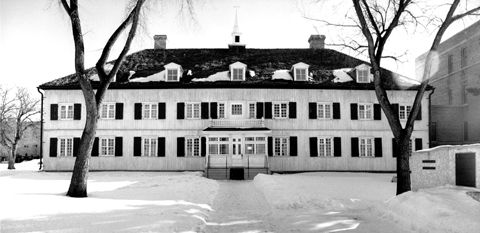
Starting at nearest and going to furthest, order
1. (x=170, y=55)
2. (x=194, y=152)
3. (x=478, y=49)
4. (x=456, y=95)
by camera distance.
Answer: (x=194, y=152) → (x=170, y=55) → (x=478, y=49) → (x=456, y=95)

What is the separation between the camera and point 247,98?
1154 inches

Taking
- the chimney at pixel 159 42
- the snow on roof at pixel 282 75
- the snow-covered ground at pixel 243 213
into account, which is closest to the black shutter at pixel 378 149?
the snow on roof at pixel 282 75

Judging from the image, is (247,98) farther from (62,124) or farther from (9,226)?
(9,226)

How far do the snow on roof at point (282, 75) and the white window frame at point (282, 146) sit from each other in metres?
4.36

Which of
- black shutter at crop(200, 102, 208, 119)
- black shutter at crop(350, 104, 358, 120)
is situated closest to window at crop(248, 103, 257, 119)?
black shutter at crop(200, 102, 208, 119)

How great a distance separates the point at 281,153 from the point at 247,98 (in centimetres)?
449

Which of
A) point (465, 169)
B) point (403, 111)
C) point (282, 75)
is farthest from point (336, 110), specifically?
point (465, 169)

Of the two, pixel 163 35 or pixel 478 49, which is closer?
pixel 163 35

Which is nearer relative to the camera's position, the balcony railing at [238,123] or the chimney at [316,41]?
the balcony railing at [238,123]

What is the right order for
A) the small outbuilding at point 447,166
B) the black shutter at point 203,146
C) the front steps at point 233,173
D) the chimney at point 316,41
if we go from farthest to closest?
the chimney at point 316,41 → the black shutter at point 203,146 → the front steps at point 233,173 → the small outbuilding at point 447,166

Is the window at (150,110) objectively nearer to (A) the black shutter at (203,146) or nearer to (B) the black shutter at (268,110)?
(A) the black shutter at (203,146)

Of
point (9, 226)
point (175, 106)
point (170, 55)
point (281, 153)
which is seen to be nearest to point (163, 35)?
point (170, 55)

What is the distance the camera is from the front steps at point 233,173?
26.8 meters

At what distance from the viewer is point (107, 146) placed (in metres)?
29.5
